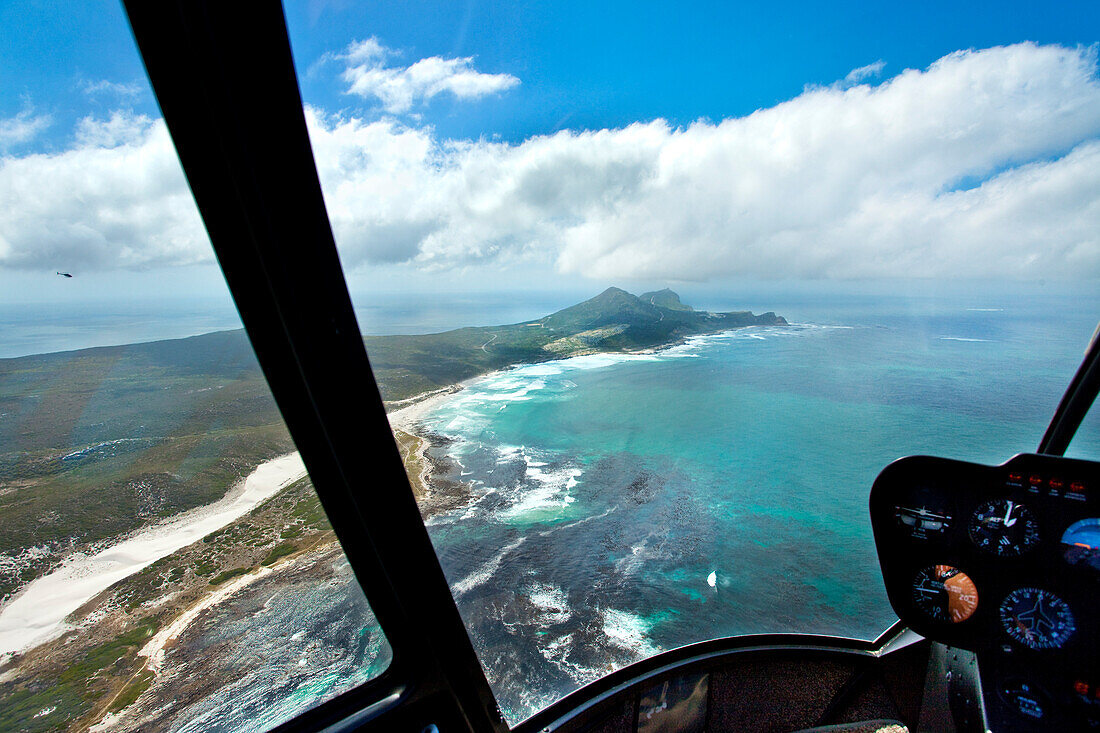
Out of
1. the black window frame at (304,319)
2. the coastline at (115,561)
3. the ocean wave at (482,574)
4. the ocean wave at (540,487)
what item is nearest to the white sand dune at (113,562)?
the coastline at (115,561)

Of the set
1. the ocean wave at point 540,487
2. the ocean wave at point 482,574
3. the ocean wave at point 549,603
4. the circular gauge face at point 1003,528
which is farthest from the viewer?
the ocean wave at point 540,487

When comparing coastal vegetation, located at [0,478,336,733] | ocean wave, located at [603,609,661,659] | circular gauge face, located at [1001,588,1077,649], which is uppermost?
coastal vegetation, located at [0,478,336,733]

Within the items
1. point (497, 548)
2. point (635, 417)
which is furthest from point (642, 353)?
point (497, 548)

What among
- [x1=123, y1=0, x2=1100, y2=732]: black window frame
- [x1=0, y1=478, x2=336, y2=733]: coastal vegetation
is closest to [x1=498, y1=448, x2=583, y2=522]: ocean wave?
[x1=0, y1=478, x2=336, y2=733]: coastal vegetation

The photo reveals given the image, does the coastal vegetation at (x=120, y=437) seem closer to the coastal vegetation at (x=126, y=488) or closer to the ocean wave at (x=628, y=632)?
the coastal vegetation at (x=126, y=488)

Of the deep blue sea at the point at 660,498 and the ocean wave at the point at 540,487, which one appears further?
the ocean wave at the point at 540,487

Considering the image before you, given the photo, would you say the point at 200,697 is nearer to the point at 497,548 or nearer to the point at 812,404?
the point at 497,548

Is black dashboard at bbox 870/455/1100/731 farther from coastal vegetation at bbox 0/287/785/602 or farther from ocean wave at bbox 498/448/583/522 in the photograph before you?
ocean wave at bbox 498/448/583/522
